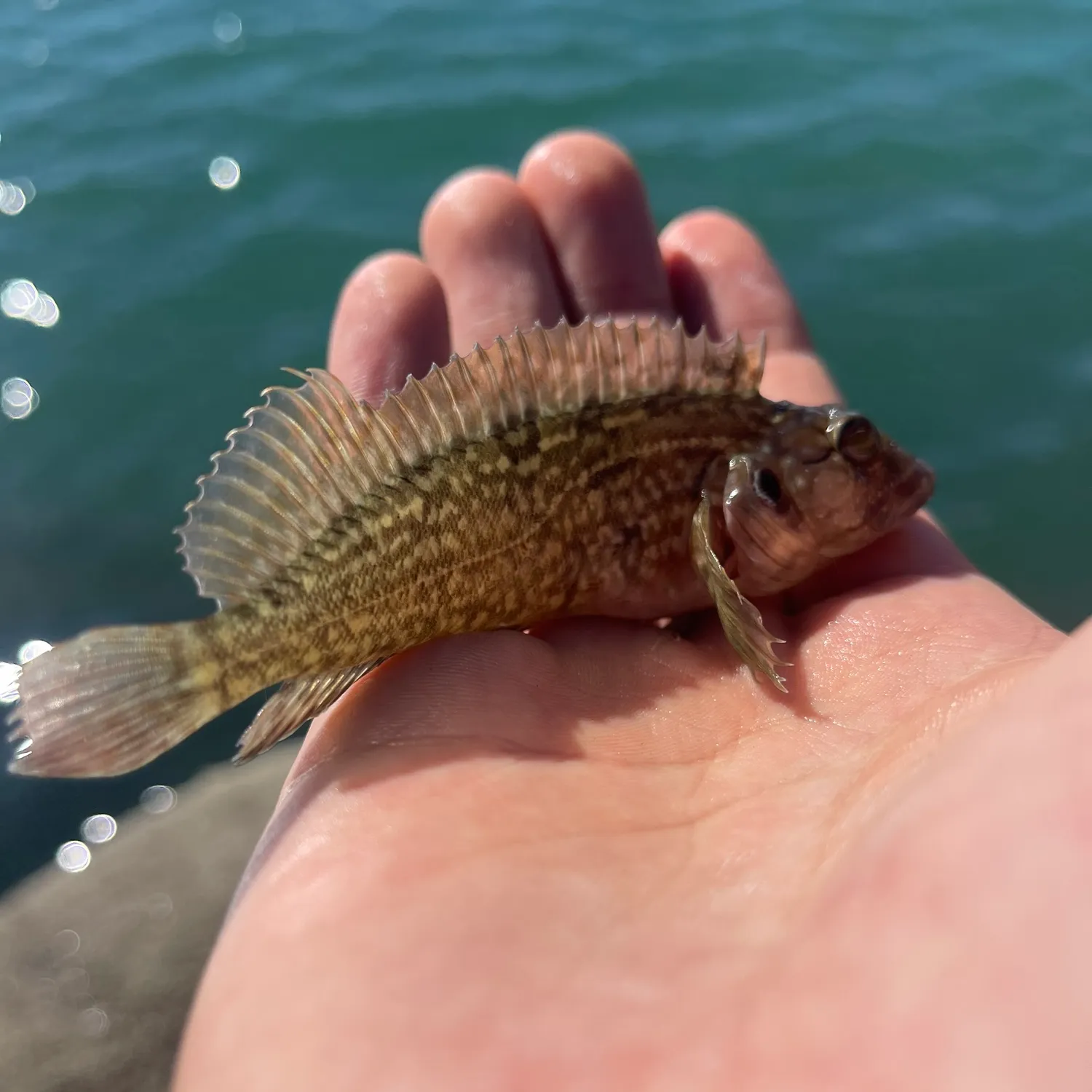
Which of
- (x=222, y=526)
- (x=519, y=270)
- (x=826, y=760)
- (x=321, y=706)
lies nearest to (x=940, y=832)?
(x=826, y=760)

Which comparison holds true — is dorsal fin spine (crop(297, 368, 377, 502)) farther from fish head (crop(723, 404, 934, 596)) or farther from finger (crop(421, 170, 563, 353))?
finger (crop(421, 170, 563, 353))

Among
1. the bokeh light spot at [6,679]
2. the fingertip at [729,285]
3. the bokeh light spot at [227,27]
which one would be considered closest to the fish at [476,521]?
the fingertip at [729,285]

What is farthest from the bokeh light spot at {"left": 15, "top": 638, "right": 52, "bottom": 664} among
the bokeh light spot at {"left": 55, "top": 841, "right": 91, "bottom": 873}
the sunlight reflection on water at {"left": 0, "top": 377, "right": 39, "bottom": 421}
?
the sunlight reflection on water at {"left": 0, "top": 377, "right": 39, "bottom": 421}

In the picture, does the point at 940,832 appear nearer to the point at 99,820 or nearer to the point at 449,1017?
the point at 449,1017

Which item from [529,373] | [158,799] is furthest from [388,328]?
[158,799]

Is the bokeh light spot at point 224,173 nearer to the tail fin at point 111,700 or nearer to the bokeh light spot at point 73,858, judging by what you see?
the bokeh light spot at point 73,858

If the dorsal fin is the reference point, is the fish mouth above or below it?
below
